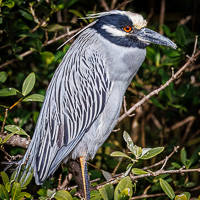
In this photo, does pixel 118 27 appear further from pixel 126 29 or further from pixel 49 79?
pixel 49 79

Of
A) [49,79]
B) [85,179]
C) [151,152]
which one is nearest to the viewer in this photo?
[151,152]

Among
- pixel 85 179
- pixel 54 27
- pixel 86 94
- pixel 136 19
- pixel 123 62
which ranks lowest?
pixel 85 179

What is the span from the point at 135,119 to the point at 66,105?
1361mm

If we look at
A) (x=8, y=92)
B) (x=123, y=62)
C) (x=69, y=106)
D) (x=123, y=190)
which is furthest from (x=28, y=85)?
(x=123, y=190)

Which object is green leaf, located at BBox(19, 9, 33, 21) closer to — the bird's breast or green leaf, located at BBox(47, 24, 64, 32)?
green leaf, located at BBox(47, 24, 64, 32)

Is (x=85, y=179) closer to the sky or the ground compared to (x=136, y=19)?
closer to the ground

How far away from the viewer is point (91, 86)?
2.04m

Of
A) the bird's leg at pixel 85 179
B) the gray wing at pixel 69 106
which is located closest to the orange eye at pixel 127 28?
the gray wing at pixel 69 106

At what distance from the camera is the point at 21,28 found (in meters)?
2.28

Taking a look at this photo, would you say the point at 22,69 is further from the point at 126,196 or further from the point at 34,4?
the point at 126,196

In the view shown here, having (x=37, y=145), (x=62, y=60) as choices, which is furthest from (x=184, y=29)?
(x=37, y=145)

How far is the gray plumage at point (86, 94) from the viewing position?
1.97 m

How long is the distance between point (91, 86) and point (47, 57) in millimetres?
619

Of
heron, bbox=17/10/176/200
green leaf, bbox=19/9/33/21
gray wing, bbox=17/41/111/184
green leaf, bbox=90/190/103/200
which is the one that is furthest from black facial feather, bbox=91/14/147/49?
green leaf, bbox=90/190/103/200
